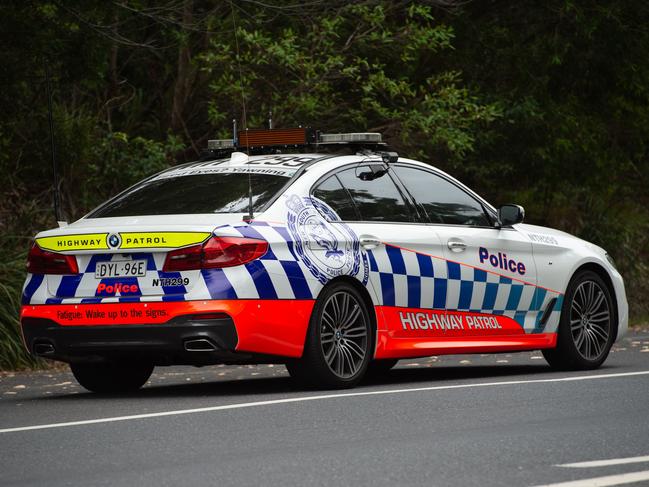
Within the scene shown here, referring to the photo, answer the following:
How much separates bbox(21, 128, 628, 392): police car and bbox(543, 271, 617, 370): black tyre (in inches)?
0.7

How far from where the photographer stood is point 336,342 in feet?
30.2

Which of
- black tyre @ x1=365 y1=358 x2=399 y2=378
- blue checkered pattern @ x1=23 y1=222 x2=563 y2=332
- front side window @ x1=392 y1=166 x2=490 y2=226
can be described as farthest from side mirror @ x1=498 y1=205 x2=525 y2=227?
black tyre @ x1=365 y1=358 x2=399 y2=378

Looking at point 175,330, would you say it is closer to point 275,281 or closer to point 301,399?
point 275,281

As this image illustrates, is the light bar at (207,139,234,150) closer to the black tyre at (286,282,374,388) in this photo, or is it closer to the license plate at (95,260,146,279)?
the black tyre at (286,282,374,388)

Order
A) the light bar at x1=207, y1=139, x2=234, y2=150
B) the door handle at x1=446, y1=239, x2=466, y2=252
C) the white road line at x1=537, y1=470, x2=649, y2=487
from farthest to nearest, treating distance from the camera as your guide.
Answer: the light bar at x1=207, y1=139, x2=234, y2=150 < the door handle at x1=446, y1=239, x2=466, y2=252 < the white road line at x1=537, y1=470, x2=649, y2=487

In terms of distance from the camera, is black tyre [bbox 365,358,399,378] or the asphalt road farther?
black tyre [bbox 365,358,399,378]

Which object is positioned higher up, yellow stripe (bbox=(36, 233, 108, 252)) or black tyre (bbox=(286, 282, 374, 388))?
yellow stripe (bbox=(36, 233, 108, 252))

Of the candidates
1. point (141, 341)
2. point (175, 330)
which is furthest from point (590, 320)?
point (141, 341)

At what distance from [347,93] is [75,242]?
31.4 ft

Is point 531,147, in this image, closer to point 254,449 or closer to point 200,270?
point 200,270

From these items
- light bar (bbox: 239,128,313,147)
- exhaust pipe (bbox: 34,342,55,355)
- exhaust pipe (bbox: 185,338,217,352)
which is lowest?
exhaust pipe (bbox: 34,342,55,355)

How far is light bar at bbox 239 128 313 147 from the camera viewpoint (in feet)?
33.6

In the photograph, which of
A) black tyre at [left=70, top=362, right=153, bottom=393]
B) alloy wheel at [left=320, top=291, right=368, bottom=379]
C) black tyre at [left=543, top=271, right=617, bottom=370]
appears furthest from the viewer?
Result: black tyre at [left=543, top=271, right=617, bottom=370]

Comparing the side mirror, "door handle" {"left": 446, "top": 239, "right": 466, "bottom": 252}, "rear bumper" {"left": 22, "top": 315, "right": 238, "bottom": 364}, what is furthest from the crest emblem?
the side mirror
